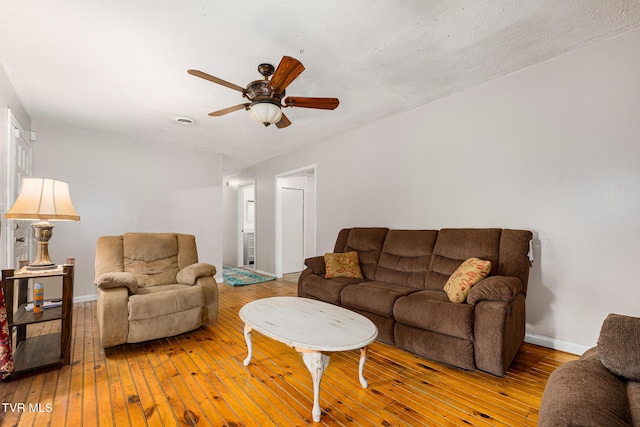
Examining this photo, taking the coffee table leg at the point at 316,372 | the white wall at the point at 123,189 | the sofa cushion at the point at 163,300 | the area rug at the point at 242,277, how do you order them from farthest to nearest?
1. the area rug at the point at 242,277
2. the white wall at the point at 123,189
3. the sofa cushion at the point at 163,300
4. the coffee table leg at the point at 316,372

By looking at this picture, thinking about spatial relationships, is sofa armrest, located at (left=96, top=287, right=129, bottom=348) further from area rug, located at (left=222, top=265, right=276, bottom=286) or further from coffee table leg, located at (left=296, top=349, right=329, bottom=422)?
area rug, located at (left=222, top=265, right=276, bottom=286)

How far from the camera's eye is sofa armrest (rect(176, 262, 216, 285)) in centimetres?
303

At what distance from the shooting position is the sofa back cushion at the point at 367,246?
3453mm

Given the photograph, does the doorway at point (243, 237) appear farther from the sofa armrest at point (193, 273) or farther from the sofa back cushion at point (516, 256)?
the sofa back cushion at point (516, 256)

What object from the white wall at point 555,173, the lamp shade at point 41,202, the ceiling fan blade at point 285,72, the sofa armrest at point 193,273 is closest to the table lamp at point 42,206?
the lamp shade at point 41,202

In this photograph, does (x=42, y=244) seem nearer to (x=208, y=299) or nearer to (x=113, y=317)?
(x=113, y=317)

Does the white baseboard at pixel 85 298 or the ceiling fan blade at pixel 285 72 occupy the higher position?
the ceiling fan blade at pixel 285 72

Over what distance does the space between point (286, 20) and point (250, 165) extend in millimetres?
4772

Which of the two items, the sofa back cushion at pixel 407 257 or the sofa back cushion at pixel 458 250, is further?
the sofa back cushion at pixel 407 257

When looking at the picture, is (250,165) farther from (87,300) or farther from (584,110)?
(584,110)

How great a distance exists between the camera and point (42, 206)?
2191 mm

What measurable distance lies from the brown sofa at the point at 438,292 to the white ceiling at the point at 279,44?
1.50 meters

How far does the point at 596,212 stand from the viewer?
231 cm

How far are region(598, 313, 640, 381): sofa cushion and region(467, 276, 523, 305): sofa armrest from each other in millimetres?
799
